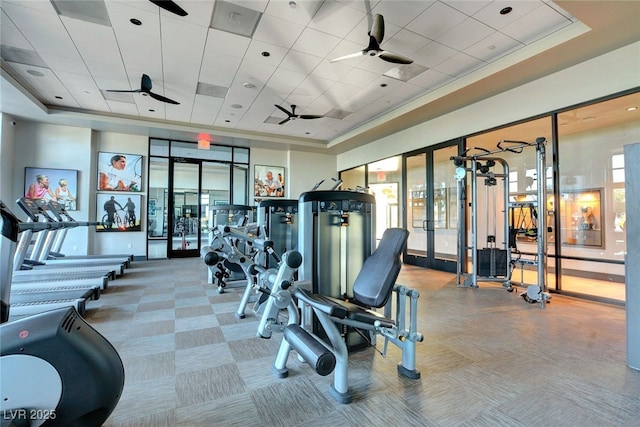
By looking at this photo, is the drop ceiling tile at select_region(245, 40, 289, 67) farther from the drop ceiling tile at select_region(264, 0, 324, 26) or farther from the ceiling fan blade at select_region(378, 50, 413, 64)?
the ceiling fan blade at select_region(378, 50, 413, 64)

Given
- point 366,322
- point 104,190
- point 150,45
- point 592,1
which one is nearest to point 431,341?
point 366,322

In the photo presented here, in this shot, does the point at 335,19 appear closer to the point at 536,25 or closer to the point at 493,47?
the point at 493,47

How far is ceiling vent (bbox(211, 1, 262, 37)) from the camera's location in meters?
3.58

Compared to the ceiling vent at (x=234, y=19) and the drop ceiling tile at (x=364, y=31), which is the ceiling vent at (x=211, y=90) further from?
Answer: the drop ceiling tile at (x=364, y=31)

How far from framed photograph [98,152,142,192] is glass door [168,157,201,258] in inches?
34.7

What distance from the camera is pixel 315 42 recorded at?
4.23 m

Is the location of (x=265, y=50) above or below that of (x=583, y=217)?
above

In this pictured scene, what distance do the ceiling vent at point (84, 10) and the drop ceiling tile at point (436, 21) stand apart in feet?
12.6

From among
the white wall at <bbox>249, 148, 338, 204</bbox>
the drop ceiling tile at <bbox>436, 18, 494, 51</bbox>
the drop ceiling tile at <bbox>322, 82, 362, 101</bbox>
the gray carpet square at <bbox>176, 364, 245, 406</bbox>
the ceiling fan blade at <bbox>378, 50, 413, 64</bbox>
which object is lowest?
the gray carpet square at <bbox>176, 364, 245, 406</bbox>

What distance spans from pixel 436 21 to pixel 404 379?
13.5 feet

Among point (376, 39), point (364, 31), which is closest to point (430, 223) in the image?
point (364, 31)

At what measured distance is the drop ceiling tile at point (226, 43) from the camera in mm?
4094

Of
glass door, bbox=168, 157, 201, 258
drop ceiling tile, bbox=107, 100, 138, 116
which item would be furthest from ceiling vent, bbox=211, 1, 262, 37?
glass door, bbox=168, 157, 201, 258

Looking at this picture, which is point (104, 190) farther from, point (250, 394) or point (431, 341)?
point (431, 341)
